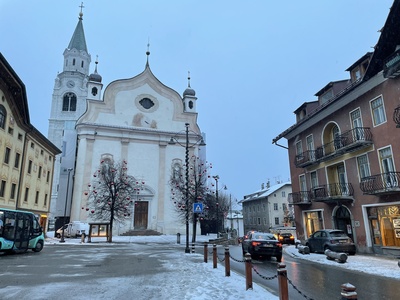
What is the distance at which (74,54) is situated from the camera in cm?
7075

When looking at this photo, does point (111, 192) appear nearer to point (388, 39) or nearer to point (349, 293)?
point (388, 39)

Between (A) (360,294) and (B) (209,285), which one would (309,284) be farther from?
(B) (209,285)

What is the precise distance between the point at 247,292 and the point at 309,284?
109 inches

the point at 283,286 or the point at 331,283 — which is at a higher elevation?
the point at 283,286

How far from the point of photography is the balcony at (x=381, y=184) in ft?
52.5

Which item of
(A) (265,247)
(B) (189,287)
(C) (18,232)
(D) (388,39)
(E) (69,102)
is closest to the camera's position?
(B) (189,287)

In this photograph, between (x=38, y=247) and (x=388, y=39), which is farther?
(x=38, y=247)

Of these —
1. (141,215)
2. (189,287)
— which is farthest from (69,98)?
(189,287)

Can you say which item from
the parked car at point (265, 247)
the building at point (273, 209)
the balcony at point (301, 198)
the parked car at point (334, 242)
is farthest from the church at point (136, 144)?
the parked car at point (265, 247)

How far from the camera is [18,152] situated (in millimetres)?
28188

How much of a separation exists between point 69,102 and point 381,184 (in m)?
64.3

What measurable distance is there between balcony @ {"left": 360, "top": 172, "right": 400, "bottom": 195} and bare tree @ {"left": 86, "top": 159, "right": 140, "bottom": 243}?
2443 centimetres

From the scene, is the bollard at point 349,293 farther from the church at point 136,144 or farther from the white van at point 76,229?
the white van at point 76,229

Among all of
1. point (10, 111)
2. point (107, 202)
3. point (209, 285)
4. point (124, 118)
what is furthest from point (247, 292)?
point (124, 118)
